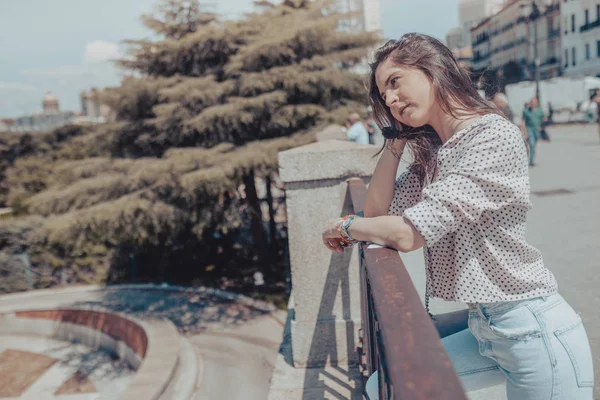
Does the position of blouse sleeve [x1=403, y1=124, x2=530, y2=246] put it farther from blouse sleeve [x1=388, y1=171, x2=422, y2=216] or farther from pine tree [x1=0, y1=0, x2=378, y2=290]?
pine tree [x1=0, y1=0, x2=378, y2=290]

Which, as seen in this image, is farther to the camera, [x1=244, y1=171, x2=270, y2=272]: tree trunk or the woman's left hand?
[x1=244, y1=171, x2=270, y2=272]: tree trunk

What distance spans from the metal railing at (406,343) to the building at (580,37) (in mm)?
43659

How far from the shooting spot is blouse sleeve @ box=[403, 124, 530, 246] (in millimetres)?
1440

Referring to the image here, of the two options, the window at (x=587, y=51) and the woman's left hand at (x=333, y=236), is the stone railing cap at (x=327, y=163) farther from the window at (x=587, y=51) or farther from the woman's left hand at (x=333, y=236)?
the window at (x=587, y=51)

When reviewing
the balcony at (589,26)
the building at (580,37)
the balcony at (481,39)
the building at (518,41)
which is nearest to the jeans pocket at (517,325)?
the building at (518,41)

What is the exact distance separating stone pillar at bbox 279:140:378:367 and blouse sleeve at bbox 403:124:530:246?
1.66 meters

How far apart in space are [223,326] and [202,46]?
579cm

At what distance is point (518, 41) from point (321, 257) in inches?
2252

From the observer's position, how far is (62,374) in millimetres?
10102

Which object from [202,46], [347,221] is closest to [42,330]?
[202,46]

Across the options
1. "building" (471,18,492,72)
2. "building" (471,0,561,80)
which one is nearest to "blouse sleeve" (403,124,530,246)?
"building" (471,0,561,80)

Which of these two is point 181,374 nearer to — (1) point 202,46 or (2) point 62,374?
(2) point 62,374

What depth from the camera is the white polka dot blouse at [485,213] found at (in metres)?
1.45

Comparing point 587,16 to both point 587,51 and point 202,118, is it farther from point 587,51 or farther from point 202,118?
point 202,118
